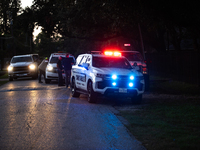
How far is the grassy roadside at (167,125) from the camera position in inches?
280

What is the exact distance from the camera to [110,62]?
14617mm

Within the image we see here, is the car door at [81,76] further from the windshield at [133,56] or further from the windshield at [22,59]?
the windshield at [22,59]

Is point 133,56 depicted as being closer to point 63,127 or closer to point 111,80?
point 111,80

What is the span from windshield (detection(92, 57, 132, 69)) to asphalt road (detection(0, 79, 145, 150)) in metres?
1.79

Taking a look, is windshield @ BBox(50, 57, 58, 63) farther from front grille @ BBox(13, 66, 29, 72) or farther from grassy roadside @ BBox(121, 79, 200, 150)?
grassy roadside @ BBox(121, 79, 200, 150)

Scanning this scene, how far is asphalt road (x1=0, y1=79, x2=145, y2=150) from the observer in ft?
23.2

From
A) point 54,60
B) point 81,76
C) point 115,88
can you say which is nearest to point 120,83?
point 115,88

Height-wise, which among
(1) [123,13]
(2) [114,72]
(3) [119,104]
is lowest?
(3) [119,104]

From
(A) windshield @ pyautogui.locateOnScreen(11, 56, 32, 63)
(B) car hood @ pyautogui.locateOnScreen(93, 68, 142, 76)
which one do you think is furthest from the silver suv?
(B) car hood @ pyautogui.locateOnScreen(93, 68, 142, 76)

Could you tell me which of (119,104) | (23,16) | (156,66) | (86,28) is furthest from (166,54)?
(23,16)

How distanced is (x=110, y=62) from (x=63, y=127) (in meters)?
6.19

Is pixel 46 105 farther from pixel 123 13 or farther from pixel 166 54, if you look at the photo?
pixel 166 54

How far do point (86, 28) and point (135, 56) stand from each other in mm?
13615

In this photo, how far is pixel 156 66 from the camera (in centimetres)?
3200
